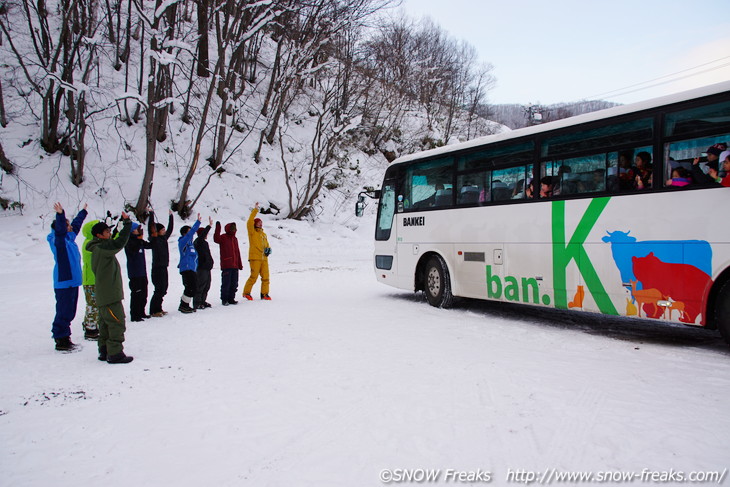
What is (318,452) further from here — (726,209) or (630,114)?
(630,114)

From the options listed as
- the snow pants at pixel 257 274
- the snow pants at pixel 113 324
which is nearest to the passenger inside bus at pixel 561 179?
the snow pants at pixel 257 274

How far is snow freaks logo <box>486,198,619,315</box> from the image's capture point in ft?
22.3

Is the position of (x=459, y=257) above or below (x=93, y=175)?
below

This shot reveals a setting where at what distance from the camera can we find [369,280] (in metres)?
14.2

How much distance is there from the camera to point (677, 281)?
600cm

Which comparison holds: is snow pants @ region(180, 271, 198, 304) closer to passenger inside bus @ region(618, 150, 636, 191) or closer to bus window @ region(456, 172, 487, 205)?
bus window @ region(456, 172, 487, 205)

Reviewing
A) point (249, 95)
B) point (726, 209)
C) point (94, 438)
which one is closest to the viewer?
point (94, 438)

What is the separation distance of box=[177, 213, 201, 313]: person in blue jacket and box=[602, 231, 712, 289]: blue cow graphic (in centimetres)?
701

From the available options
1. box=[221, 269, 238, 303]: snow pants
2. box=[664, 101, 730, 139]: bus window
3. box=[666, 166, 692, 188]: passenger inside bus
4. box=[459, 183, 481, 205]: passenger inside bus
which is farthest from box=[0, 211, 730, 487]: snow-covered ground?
box=[664, 101, 730, 139]: bus window

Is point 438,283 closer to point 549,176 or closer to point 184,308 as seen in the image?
point 549,176

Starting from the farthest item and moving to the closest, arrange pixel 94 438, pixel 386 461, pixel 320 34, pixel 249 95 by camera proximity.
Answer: pixel 249 95 → pixel 320 34 → pixel 94 438 → pixel 386 461

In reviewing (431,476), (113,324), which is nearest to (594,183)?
(431,476)

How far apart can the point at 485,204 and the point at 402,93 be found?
28.4 meters

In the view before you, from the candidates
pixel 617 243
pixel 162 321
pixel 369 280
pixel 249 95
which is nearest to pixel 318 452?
pixel 617 243
